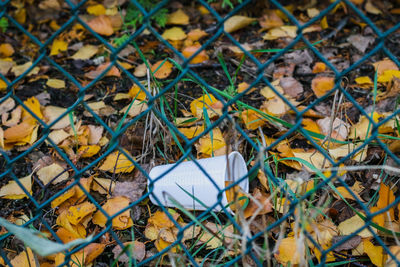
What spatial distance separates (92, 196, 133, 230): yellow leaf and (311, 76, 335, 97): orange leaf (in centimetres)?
122

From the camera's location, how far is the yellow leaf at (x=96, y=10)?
10.5ft

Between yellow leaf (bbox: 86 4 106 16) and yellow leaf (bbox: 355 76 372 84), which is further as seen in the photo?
yellow leaf (bbox: 86 4 106 16)

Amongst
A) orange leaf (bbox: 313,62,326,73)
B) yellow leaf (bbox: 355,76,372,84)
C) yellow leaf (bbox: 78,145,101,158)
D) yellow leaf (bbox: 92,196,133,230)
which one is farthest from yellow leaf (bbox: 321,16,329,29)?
yellow leaf (bbox: 92,196,133,230)

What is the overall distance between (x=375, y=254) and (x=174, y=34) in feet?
6.32

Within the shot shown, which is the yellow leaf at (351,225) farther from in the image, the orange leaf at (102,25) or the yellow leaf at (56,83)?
the orange leaf at (102,25)

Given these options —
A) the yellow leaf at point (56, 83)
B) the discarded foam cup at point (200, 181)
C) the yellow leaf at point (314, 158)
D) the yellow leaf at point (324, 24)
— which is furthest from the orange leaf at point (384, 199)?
the yellow leaf at point (56, 83)

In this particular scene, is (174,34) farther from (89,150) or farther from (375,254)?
(375,254)

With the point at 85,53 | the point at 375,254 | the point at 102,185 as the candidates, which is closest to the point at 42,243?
the point at 102,185

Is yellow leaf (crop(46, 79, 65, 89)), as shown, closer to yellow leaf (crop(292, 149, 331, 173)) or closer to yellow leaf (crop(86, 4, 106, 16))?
yellow leaf (crop(86, 4, 106, 16))

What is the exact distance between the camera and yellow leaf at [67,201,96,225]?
1.75 meters

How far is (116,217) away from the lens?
1.81 metres

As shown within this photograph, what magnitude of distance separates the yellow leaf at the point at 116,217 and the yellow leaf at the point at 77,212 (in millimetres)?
53

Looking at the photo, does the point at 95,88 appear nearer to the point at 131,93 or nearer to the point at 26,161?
the point at 131,93

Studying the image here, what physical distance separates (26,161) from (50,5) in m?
1.60
